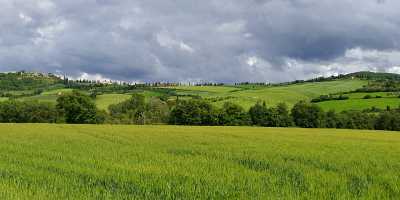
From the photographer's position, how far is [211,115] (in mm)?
121625

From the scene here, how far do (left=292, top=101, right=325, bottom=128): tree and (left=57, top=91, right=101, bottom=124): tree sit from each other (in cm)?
5155

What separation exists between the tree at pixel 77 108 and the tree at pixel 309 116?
51555 millimetres

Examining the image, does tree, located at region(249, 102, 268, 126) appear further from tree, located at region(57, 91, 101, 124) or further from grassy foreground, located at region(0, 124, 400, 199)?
grassy foreground, located at region(0, 124, 400, 199)

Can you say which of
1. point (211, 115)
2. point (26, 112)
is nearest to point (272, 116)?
point (211, 115)

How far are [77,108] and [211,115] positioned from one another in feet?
109

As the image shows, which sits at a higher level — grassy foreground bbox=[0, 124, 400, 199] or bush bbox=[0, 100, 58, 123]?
bush bbox=[0, 100, 58, 123]

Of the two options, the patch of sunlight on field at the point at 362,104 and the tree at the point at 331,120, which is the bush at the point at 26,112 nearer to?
the tree at the point at 331,120

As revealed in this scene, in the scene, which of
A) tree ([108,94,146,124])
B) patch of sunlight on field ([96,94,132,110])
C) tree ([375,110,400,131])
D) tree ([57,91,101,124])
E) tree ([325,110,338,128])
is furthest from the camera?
patch of sunlight on field ([96,94,132,110])

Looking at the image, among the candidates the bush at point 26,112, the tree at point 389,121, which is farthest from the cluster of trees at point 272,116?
the bush at point 26,112

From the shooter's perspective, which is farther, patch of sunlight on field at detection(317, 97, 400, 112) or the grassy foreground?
patch of sunlight on field at detection(317, 97, 400, 112)

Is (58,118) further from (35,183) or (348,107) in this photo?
(35,183)

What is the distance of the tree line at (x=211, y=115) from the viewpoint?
4604 inches

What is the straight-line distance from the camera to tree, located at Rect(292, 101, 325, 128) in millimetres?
122562

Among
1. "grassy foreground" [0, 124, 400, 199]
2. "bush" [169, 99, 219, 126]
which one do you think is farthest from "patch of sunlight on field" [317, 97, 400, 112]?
"grassy foreground" [0, 124, 400, 199]
